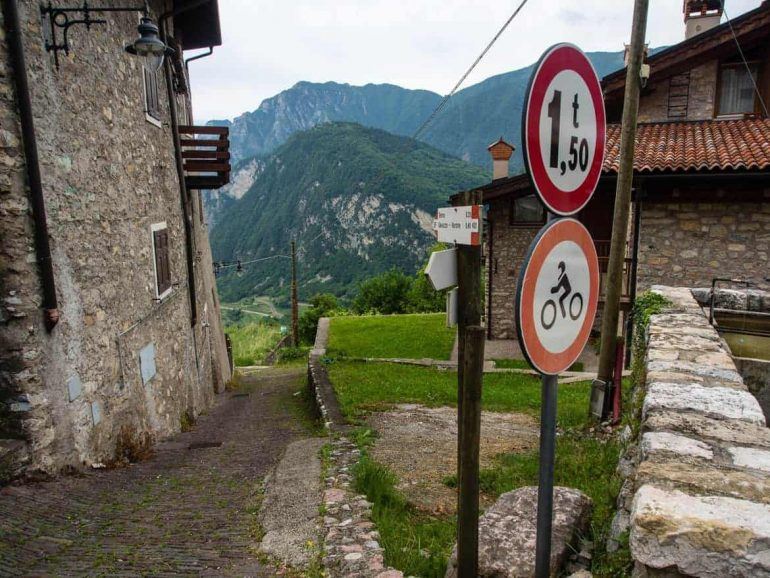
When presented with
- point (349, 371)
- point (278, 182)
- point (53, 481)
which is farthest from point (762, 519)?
point (278, 182)

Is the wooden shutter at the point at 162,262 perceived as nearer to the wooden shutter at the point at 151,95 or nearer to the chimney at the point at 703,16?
the wooden shutter at the point at 151,95

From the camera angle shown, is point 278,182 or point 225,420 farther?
point 278,182

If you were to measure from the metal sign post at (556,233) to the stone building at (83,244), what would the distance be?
452cm

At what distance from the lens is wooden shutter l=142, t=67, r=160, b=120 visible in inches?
331

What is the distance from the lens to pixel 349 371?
13.2m

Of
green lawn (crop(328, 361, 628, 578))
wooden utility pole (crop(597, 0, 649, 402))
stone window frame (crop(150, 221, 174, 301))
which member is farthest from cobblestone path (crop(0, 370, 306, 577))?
wooden utility pole (crop(597, 0, 649, 402))

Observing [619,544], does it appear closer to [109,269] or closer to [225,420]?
[109,269]

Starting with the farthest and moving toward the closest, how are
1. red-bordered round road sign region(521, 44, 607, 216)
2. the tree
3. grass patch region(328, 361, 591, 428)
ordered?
the tree
grass patch region(328, 361, 591, 428)
red-bordered round road sign region(521, 44, 607, 216)

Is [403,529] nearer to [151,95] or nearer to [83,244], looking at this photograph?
Answer: [83,244]

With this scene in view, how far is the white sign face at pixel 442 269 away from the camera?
2463mm

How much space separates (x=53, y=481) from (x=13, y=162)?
2.81 meters

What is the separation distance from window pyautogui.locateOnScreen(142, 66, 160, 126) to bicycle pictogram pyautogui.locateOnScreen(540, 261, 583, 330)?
26.9ft

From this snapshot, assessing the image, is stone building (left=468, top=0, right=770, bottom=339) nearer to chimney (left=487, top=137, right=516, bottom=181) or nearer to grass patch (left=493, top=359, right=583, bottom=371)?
grass patch (left=493, top=359, right=583, bottom=371)

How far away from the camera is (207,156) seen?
10859 millimetres
